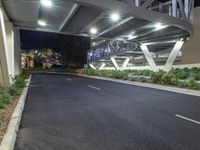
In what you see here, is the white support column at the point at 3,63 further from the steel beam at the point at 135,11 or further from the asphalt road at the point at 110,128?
the asphalt road at the point at 110,128

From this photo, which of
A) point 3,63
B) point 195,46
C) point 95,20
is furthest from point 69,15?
point 195,46

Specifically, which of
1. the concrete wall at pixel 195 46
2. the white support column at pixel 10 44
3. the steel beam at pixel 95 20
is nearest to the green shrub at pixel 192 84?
the steel beam at pixel 95 20

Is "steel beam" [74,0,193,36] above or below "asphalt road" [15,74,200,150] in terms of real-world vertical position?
above

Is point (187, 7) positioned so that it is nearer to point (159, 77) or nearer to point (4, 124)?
point (159, 77)

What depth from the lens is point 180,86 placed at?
19.6 m

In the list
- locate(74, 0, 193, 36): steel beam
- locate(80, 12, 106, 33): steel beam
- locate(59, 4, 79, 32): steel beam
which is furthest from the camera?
locate(80, 12, 106, 33): steel beam

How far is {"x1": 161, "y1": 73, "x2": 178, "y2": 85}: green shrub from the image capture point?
20.8 meters

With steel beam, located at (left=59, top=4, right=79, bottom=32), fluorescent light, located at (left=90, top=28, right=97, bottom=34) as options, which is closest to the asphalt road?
steel beam, located at (left=59, top=4, right=79, bottom=32)

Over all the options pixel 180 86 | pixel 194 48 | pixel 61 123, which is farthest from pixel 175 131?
pixel 194 48

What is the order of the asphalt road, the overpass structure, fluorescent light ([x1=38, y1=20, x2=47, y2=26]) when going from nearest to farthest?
the asphalt road, the overpass structure, fluorescent light ([x1=38, y1=20, x2=47, y2=26])

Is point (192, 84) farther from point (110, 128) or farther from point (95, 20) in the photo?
point (110, 128)

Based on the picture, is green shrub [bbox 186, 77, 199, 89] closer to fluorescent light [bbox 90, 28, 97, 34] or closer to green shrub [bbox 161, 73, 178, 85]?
green shrub [bbox 161, 73, 178, 85]

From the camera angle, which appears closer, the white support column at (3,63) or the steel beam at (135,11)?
the white support column at (3,63)

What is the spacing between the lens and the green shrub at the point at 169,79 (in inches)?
817
